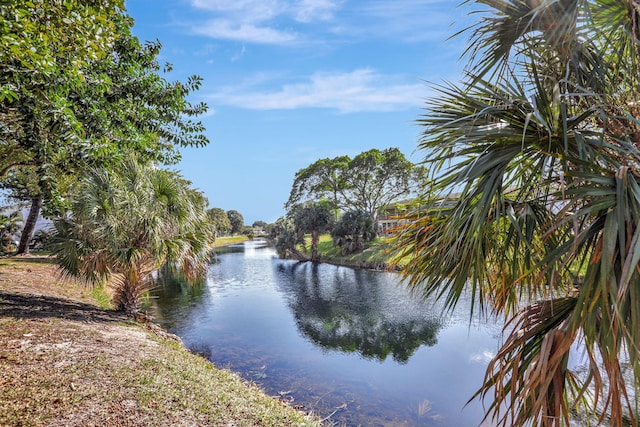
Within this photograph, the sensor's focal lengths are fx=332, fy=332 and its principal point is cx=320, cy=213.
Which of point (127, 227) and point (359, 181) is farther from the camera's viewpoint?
point (359, 181)

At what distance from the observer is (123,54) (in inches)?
249

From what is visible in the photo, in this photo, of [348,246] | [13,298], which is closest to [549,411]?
[13,298]

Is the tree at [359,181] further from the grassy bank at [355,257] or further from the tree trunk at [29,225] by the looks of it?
the tree trunk at [29,225]

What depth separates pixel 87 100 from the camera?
17.1ft

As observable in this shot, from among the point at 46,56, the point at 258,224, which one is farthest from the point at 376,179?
the point at 258,224

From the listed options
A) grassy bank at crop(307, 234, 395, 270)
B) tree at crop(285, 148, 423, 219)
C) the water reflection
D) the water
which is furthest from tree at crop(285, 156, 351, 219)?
the water

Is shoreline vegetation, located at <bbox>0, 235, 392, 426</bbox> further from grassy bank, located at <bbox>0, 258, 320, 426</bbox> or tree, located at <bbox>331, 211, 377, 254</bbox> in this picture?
tree, located at <bbox>331, 211, 377, 254</bbox>

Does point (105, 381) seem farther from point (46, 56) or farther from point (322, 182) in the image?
point (322, 182)

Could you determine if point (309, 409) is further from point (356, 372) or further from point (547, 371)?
point (547, 371)

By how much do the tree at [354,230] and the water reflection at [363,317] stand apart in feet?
31.2

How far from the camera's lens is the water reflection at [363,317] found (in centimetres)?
961

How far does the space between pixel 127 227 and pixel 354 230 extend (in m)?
23.0

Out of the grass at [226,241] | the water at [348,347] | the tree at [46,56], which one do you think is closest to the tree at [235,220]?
the grass at [226,241]

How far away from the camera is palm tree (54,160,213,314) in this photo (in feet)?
26.6
